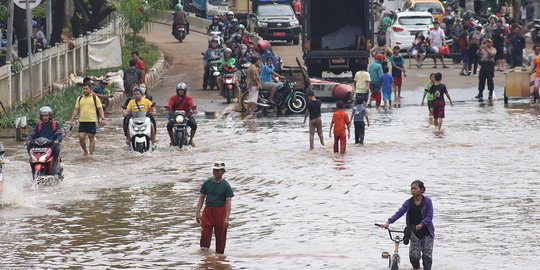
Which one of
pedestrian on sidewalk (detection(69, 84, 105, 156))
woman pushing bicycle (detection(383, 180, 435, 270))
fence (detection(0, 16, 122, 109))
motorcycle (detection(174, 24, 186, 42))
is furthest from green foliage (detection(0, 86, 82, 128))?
motorcycle (detection(174, 24, 186, 42))

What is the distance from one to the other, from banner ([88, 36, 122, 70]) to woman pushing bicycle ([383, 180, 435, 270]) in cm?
3046

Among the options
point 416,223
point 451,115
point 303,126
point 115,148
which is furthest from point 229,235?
point 451,115

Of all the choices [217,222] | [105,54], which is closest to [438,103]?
[217,222]

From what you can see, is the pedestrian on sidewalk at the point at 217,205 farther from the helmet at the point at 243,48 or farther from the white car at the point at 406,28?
the white car at the point at 406,28

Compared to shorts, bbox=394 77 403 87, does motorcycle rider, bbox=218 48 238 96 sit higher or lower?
higher

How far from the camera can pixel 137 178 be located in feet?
78.6

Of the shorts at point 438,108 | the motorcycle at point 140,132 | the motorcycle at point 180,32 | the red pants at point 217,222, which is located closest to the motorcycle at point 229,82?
the shorts at point 438,108

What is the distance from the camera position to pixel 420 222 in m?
15.1

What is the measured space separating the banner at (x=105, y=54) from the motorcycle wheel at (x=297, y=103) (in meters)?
11.3

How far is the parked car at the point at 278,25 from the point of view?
5506 centimetres

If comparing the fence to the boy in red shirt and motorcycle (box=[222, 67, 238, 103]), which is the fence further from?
the boy in red shirt

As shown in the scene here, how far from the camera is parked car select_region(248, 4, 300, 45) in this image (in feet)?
181

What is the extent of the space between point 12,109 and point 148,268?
1720 cm

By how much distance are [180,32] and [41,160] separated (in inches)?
1411
